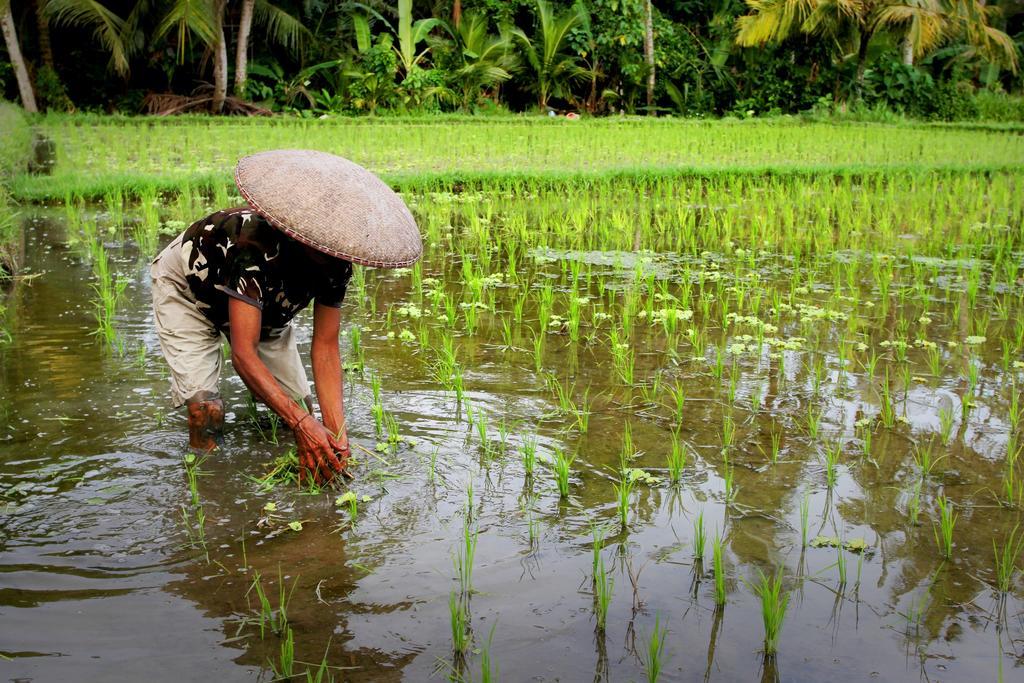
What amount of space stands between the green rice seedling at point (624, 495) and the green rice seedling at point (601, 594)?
23 centimetres

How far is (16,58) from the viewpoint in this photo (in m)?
11.2

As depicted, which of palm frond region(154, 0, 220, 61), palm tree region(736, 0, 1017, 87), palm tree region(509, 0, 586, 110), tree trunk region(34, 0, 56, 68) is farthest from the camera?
palm tree region(509, 0, 586, 110)

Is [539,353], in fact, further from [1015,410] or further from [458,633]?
[458,633]

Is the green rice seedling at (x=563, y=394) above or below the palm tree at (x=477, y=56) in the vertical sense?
below

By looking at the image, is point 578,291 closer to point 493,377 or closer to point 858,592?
point 493,377

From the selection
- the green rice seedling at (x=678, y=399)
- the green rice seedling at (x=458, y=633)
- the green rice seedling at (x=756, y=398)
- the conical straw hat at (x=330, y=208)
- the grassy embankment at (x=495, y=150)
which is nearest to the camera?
the green rice seedling at (x=458, y=633)

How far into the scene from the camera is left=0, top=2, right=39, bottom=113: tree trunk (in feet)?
35.7

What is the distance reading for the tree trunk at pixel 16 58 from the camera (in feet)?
35.7

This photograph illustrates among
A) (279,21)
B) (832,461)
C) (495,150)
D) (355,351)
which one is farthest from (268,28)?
(832,461)

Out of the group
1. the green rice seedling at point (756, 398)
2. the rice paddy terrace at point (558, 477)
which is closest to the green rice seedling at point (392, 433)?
the rice paddy terrace at point (558, 477)

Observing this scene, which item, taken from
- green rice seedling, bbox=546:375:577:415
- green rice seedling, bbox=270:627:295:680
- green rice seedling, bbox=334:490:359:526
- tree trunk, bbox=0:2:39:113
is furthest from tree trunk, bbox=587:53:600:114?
green rice seedling, bbox=270:627:295:680

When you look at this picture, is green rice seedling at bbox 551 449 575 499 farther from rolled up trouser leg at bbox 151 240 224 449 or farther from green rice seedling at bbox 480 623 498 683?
rolled up trouser leg at bbox 151 240 224 449

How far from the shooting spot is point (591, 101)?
1488 centimetres

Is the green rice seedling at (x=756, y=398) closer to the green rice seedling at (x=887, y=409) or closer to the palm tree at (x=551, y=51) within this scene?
the green rice seedling at (x=887, y=409)
